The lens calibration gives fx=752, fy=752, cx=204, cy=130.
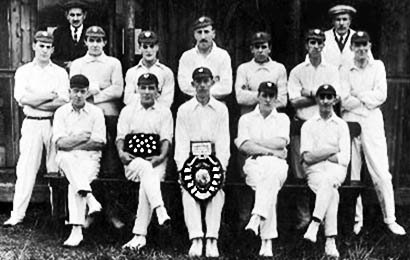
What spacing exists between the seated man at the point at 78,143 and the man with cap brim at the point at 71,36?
1.01 meters

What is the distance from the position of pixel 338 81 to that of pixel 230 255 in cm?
205

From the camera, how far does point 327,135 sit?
7.00 metres

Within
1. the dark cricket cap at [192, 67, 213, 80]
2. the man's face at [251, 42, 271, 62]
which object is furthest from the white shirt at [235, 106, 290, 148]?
the man's face at [251, 42, 271, 62]

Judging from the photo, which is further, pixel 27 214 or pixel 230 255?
pixel 27 214

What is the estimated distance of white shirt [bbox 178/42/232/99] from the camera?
7586mm


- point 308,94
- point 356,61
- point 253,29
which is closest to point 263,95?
point 308,94

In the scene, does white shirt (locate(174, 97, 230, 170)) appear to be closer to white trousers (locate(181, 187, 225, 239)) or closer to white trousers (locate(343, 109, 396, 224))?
white trousers (locate(181, 187, 225, 239))

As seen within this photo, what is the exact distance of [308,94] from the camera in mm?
7379

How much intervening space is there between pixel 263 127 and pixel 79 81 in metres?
1.79

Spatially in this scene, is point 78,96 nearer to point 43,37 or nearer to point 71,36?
point 43,37

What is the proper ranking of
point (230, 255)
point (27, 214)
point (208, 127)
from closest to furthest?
point (230, 255) < point (208, 127) < point (27, 214)

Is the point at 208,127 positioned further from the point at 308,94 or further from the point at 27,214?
the point at 27,214

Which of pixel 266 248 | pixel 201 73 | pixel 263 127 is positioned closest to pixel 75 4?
pixel 201 73

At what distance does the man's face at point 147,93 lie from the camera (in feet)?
23.4
